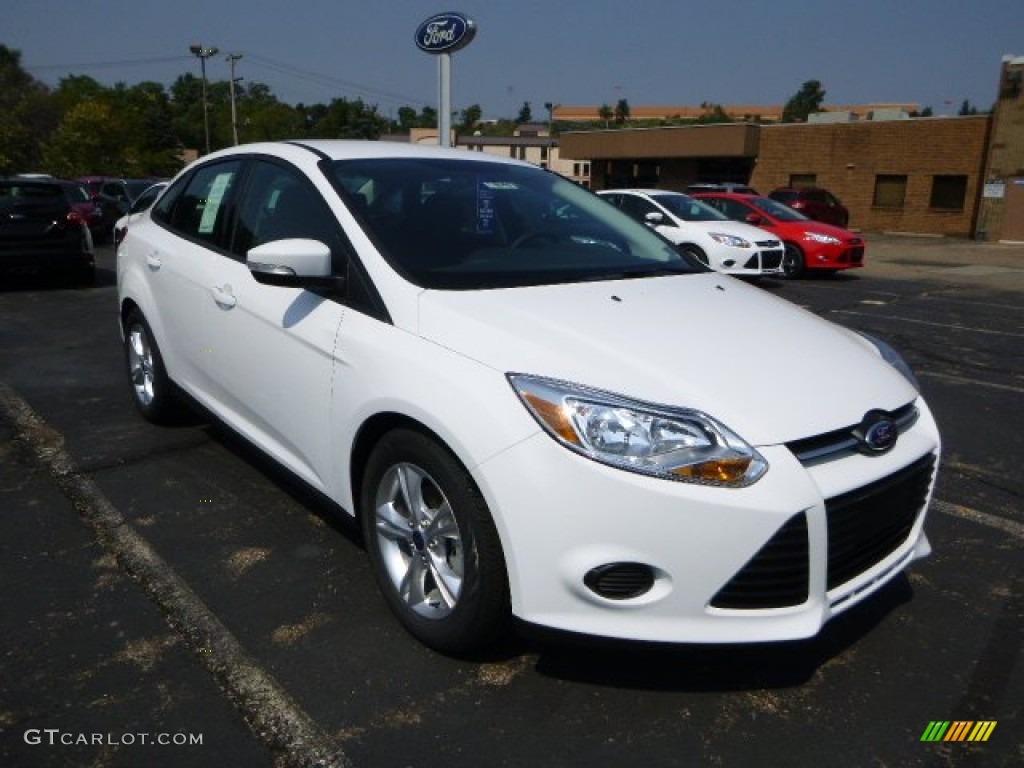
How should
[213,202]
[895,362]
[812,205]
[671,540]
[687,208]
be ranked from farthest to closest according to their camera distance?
[812,205]
[687,208]
[213,202]
[895,362]
[671,540]

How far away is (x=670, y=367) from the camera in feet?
7.62

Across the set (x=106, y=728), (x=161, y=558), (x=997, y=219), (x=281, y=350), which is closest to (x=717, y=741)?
(x=106, y=728)

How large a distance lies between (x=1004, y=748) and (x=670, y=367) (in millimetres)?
1406

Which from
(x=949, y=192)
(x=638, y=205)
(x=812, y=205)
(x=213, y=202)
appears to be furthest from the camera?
→ (x=949, y=192)

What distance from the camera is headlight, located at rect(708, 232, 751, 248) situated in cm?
1195

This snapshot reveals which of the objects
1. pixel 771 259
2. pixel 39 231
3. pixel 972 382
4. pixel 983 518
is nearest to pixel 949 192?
pixel 771 259

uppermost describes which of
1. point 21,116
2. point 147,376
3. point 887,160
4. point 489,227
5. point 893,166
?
point 21,116

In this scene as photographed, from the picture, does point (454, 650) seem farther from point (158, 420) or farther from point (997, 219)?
point (997, 219)

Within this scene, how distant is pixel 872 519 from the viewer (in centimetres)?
234

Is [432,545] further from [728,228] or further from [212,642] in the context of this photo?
[728,228]

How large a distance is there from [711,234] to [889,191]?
21669 millimetres

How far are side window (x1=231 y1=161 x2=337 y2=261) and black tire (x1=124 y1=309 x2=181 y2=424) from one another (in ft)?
3.95

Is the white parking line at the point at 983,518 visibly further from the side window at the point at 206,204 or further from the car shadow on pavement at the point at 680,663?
the side window at the point at 206,204

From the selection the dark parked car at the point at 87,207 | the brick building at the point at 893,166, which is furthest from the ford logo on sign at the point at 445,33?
Result: the brick building at the point at 893,166
